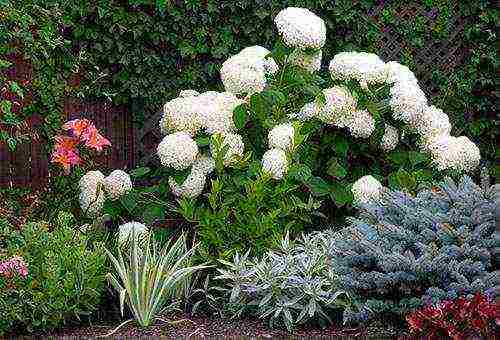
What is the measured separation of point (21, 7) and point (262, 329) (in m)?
2.76

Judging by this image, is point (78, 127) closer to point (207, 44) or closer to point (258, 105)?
point (258, 105)

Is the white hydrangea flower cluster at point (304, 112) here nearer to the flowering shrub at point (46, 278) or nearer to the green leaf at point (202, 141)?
the green leaf at point (202, 141)

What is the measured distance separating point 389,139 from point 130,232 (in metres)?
1.80

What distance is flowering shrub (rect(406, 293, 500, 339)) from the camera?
148 inches

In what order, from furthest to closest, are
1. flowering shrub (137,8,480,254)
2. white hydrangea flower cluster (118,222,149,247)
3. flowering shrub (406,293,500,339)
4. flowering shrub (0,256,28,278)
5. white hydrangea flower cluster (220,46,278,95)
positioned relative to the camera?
white hydrangea flower cluster (220,46,278,95) → flowering shrub (137,8,480,254) → white hydrangea flower cluster (118,222,149,247) → flowering shrub (0,256,28,278) → flowering shrub (406,293,500,339)

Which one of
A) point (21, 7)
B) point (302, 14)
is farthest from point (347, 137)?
point (21, 7)

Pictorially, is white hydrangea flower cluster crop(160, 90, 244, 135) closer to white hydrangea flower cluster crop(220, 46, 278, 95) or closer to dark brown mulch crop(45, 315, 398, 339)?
white hydrangea flower cluster crop(220, 46, 278, 95)

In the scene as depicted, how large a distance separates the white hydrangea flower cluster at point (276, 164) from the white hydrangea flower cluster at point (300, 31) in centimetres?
79

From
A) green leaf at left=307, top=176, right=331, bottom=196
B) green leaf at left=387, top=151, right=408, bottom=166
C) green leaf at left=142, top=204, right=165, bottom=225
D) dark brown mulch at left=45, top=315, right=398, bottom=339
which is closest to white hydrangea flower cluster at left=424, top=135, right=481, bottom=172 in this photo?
green leaf at left=387, top=151, right=408, bottom=166

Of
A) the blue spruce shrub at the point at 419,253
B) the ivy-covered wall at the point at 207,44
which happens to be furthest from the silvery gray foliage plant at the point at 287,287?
the ivy-covered wall at the point at 207,44

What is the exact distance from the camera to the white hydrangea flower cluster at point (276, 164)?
5.39 metres

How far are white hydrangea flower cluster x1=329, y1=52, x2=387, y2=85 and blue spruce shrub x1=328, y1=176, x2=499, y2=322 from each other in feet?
4.60

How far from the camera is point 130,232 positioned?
17.6ft

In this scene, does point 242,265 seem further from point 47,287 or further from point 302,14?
point 302,14
